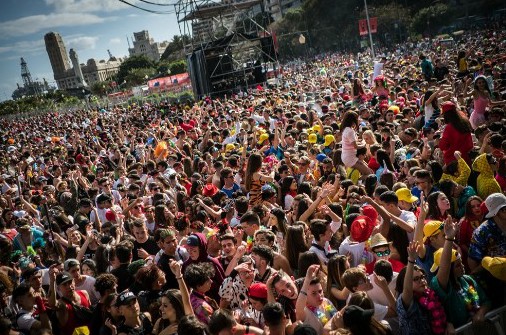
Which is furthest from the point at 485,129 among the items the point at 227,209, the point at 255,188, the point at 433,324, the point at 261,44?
the point at 261,44

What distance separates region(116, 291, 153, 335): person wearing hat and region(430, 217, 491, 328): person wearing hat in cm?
237

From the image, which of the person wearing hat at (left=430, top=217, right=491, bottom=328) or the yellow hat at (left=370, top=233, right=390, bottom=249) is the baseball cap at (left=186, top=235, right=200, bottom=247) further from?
the person wearing hat at (left=430, top=217, right=491, bottom=328)

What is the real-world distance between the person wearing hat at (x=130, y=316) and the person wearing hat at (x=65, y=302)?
0.75m

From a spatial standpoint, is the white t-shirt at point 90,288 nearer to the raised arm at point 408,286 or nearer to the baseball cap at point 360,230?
the baseball cap at point 360,230

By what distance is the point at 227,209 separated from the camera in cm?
627

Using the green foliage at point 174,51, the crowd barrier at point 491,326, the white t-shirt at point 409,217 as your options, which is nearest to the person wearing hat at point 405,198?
the white t-shirt at point 409,217

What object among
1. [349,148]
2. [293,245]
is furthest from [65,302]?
[349,148]

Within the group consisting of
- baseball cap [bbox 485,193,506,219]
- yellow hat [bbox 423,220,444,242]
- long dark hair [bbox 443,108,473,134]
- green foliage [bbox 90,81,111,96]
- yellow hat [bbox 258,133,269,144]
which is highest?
green foliage [bbox 90,81,111,96]

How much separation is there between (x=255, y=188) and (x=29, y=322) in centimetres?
362

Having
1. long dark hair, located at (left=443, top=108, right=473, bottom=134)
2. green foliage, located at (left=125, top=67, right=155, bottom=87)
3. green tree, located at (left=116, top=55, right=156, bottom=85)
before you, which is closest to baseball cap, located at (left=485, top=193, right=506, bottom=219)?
long dark hair, located at (left=443, top=108, right=473, bottom=134)

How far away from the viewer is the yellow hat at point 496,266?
11.0ft

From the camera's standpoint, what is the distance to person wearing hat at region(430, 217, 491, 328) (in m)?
3.22

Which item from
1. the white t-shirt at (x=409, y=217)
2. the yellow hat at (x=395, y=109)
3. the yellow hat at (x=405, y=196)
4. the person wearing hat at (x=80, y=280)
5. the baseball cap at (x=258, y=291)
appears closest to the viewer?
the baseball cap at (x=258, y=291)

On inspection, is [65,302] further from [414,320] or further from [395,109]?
[395,109]
